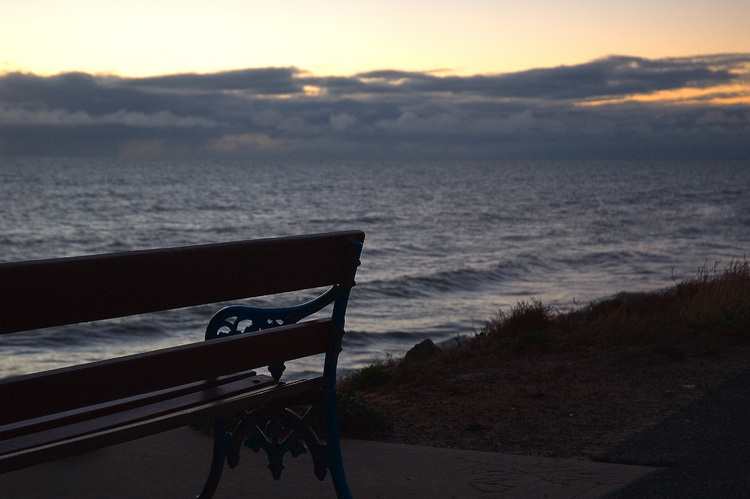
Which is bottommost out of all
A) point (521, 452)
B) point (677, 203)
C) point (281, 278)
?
point (677, 203)

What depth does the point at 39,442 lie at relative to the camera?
8.07 ft

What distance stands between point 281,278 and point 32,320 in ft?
3.37

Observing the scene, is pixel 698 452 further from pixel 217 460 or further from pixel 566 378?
pixel 217 460

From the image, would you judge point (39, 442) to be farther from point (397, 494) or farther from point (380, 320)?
point (380, 320)

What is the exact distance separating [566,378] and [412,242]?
22884 millimetres

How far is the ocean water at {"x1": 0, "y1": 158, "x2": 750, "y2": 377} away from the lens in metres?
13.0

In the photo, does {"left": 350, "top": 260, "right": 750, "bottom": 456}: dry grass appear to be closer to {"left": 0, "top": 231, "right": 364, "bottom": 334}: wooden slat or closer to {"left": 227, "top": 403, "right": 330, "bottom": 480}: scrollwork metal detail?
{"left": 227, "top": 403, "right": 330, "bottom": 480}: scrollwork metal detail

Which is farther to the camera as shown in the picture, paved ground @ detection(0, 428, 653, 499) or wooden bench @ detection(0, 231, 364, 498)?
paved ground @ detection(0, 428, 653, 499)

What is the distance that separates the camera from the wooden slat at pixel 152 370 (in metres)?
2.42

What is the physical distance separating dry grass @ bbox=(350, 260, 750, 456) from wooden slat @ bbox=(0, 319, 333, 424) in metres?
1.90

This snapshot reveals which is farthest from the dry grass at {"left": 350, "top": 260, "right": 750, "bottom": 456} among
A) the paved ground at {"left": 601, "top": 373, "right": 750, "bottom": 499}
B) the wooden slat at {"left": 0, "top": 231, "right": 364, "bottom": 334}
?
the wooden slat at {"left": 0, "top": 231, "right": 364, "bottom": 334}

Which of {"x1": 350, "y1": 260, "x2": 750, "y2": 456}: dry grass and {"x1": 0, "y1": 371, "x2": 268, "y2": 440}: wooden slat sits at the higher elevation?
{"x1": 0, "y1": 371, "x2": 268, "y2": 440}: wooden slat

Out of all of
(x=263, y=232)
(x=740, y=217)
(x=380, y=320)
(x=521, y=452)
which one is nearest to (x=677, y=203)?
(x=740, y=217)

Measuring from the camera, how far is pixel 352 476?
4.14m
